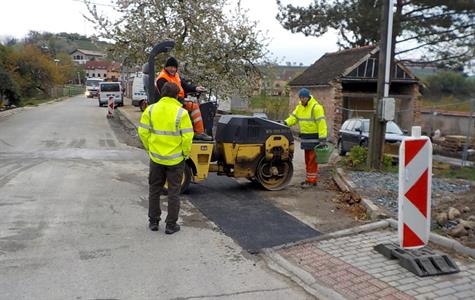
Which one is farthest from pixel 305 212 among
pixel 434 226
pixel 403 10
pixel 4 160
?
pixel 403 10

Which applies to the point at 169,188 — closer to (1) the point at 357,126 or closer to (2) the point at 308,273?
(2) the point at 308,273

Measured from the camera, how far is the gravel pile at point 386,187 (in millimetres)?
7612

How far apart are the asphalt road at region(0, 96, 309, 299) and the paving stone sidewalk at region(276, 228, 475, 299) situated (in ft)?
1.31

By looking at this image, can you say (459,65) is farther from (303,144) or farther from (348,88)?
(303,144)

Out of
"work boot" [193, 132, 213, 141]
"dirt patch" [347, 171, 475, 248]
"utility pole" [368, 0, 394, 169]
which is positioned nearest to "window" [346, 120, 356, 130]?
"utility pole" [368, 0, 394, 169]

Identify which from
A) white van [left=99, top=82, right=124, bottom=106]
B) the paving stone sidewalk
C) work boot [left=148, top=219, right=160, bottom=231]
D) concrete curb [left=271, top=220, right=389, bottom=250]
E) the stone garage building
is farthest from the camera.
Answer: white van [left=99, top=82, right=124, bottom=106]

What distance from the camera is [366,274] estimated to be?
484 centimetres

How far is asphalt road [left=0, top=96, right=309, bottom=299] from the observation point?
450 cm

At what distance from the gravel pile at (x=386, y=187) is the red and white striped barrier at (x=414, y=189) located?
1867 mm

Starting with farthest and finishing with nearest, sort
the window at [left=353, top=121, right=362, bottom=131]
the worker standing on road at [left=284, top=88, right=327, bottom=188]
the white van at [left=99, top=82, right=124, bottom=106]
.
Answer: the white van at [left=99, top=82, right=124, bottom=106] < the window at [left=353, top=121, right=362, bottom=131] < the worker standing on road at [left=284, top=88, right=327, bottom=188]

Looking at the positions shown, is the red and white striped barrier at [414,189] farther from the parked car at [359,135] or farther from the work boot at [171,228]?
the parked car at [359,135]

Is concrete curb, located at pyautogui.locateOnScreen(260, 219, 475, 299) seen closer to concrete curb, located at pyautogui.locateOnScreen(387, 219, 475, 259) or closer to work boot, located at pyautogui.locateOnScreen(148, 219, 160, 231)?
concrete curb, located at pyautogui.locateOnScreen(387, 219, 475, 259)

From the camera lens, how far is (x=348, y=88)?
25.5 meters

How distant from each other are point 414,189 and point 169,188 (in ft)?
9.71
